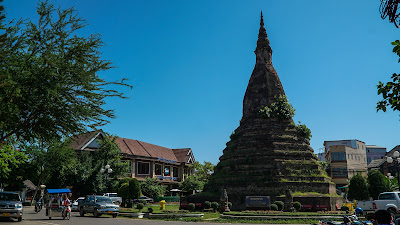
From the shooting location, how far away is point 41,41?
14.2m

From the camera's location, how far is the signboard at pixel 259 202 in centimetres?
2583

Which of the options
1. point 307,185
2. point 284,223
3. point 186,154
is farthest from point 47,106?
point 186,154

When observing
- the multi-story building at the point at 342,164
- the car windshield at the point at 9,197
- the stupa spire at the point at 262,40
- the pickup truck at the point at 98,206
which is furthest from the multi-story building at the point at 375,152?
the car windshield at the point at 9,197

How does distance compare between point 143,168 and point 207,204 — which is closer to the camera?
point 207,204

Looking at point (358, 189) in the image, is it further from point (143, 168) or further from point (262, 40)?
point (143, 168)

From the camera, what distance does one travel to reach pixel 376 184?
35562mm

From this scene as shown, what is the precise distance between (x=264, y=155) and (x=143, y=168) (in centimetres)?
2715

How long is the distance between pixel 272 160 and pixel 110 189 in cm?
2256

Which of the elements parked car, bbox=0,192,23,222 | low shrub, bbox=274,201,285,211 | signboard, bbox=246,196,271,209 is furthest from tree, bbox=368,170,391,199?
parked car, bbox=0,192,23,222

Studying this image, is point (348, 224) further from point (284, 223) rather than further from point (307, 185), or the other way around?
point (307, 185)

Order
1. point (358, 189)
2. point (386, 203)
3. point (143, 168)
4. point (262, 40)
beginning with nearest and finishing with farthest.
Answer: point (386, 203) < point (358, 189) < point (262, 40) < point (143, 168)

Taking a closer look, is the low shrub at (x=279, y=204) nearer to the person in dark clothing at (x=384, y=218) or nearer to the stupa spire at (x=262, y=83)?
the stupa spire at (x=262, y=83)

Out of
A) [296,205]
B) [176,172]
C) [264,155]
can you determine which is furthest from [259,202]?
[176,172]

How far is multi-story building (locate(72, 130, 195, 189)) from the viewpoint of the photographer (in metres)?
47.8
